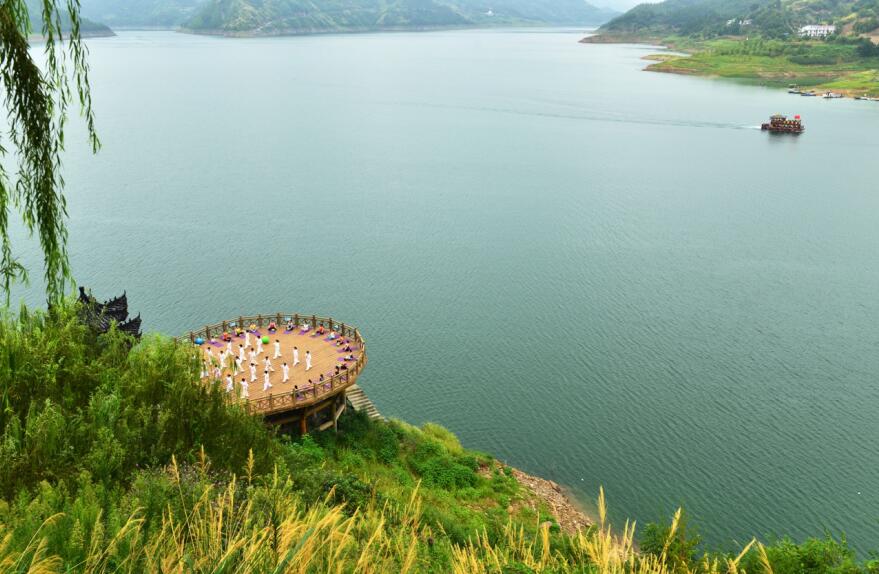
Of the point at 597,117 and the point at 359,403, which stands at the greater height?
the point at 597,117

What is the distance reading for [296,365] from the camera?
29.8 m

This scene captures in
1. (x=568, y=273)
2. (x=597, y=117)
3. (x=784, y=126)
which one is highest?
(x=597, y=117)

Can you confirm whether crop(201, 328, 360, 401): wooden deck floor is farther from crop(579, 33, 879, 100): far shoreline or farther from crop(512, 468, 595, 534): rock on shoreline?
crop(579, 33, 879, 100): far shoreline

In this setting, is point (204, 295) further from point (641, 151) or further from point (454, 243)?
point (641, 151)

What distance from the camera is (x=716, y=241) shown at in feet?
214

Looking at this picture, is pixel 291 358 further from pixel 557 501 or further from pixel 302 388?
pixel 557 501

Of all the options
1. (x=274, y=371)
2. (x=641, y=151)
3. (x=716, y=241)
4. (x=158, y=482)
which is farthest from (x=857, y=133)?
(x=158, y=482)

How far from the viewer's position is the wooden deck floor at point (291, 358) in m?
28.0

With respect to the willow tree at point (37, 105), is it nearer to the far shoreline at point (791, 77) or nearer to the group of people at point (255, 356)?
the group of people at point (255, 356)

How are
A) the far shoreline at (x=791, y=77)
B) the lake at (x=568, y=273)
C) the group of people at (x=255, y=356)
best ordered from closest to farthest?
the group of people at (x=255, y=356)
the lake at (x=568, y=273)
the far shoreline at (x=791, y=77)

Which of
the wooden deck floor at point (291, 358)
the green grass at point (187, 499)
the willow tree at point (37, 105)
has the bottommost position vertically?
the wooden deck floor at point (291, 358)

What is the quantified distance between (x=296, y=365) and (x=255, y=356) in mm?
1977

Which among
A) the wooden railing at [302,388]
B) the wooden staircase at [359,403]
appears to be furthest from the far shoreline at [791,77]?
the wooden staircase at [359,403]

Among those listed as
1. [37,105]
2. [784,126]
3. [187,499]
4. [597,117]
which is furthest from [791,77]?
[187,499]
